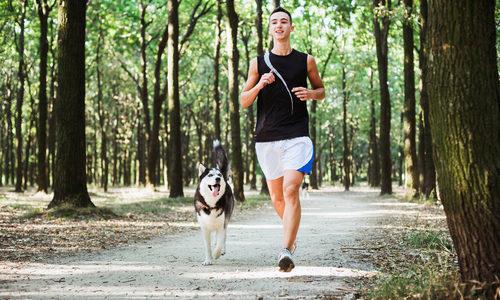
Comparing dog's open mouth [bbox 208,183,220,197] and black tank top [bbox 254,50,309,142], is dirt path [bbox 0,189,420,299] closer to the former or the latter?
dog's open mouth [bbox 208,183,220,197]

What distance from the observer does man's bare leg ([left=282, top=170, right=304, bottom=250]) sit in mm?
5645

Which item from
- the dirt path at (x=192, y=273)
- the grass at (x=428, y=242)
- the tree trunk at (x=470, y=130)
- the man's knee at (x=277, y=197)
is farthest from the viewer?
the grass at (x=428, y=242)

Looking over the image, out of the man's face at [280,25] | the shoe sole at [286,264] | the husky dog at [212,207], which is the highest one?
the man's face at [280,25]

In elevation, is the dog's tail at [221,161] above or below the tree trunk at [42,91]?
below

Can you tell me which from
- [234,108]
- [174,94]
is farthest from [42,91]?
[234,108]

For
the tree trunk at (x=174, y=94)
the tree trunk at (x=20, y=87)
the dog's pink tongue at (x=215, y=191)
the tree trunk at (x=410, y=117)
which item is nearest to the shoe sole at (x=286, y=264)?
the dog's pink tongue at (x=215, y=191)

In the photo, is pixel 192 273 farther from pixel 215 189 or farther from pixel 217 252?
pixel 215 189

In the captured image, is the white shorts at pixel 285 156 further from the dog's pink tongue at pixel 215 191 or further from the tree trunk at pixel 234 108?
the tree trunk at pixel 234 108

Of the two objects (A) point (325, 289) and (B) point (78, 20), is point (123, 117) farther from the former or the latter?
(A) point (325, 289)

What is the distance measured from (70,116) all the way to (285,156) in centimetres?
854

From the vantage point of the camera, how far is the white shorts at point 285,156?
568 centimetres

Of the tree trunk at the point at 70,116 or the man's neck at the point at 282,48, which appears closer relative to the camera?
the man's neck at the point at 282,48

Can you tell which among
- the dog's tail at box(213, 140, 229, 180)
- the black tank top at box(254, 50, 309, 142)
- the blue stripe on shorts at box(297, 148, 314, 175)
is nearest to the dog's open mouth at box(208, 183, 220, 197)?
the dog's tail at box(213, 140, 229, 180)

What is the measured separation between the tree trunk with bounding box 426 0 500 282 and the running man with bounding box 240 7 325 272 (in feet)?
5.33
